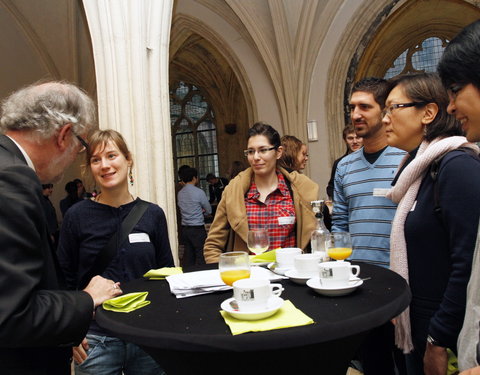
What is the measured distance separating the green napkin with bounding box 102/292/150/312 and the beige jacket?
3.68 feet

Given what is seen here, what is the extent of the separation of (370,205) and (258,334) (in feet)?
4.98

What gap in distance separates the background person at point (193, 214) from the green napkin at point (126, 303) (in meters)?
5.66

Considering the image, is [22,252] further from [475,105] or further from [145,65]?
[145,65]

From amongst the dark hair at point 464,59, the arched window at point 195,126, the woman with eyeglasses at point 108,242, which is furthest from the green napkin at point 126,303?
the arched window at point 195,126

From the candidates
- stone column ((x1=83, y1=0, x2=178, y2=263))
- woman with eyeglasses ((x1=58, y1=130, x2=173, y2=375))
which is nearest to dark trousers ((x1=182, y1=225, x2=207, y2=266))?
stone column ((x1=83, y1=0, x2=178, y2=263))

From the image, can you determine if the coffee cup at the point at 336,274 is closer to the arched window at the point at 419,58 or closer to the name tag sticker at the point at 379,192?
the name tag sticker at the point at 379,192

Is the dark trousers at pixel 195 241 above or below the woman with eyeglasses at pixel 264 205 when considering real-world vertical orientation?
below

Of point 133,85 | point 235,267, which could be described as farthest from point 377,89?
point 133,85

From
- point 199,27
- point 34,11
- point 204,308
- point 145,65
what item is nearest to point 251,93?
point 199,27

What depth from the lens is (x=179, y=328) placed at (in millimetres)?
1252

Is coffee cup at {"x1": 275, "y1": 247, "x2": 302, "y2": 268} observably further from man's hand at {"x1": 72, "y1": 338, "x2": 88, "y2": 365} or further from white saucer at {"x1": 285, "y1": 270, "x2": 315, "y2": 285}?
man's hand at {"x1": 72, "y1": 338, "x2": 88, "y2": 365}

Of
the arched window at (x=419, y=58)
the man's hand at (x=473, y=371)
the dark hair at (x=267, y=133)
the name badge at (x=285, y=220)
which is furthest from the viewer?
the arched window at (x=419, y=58)

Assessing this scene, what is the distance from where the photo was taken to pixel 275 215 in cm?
269

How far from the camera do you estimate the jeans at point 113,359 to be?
6.16 ft
